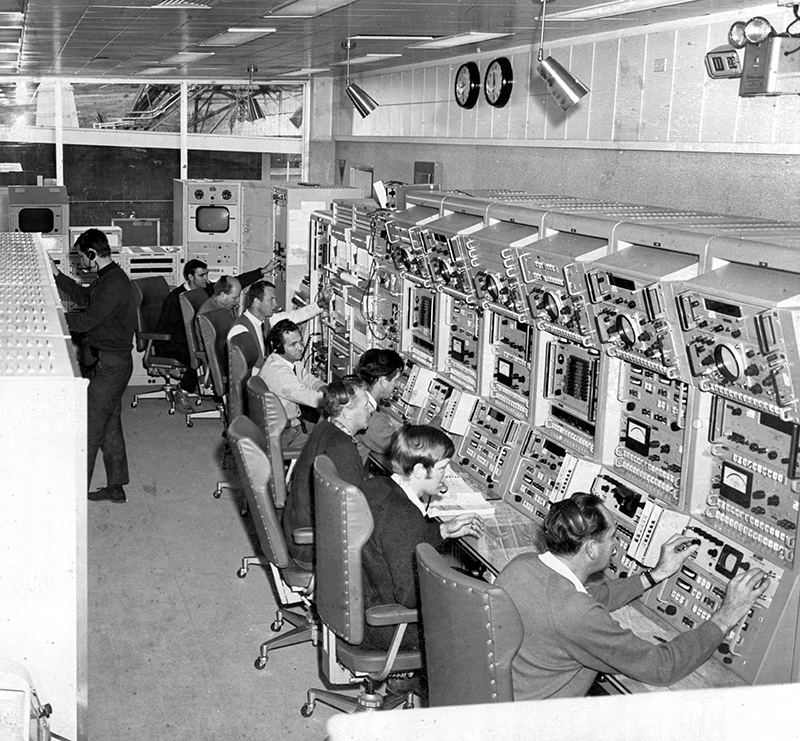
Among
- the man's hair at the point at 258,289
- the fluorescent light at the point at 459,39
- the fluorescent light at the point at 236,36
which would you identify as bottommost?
the man's hair at the point at 258,289

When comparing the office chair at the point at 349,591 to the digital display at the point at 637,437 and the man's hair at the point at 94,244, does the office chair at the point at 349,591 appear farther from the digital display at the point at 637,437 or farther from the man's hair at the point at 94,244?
the man's hair at the point at 94,244

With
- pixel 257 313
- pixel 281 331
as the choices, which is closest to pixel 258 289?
pixel 257 313

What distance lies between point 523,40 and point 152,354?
14.1ft

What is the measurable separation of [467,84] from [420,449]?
16.6ft

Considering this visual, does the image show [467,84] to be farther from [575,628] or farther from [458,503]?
[575,628]

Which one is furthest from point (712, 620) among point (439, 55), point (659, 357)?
point (439, 55)

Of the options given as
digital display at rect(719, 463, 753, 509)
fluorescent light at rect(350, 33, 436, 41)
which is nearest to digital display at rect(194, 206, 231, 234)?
fluorescent light at rect(350, 33, 436, 41)

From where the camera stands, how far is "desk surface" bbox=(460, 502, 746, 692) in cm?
330

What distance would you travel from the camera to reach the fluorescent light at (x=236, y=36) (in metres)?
7.06

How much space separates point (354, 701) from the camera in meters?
4.31

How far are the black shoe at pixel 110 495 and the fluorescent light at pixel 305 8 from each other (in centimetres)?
323

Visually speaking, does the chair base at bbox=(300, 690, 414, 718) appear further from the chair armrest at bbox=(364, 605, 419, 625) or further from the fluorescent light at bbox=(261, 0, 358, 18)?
the fluorescent light at bbox=(261, 0, 358, 18)

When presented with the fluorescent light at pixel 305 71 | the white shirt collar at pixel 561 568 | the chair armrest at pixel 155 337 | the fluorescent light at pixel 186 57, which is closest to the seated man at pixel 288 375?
the chair armrest at pixel 155 337

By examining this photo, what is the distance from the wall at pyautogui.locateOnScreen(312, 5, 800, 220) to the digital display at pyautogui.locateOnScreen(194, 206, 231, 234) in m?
2.98
